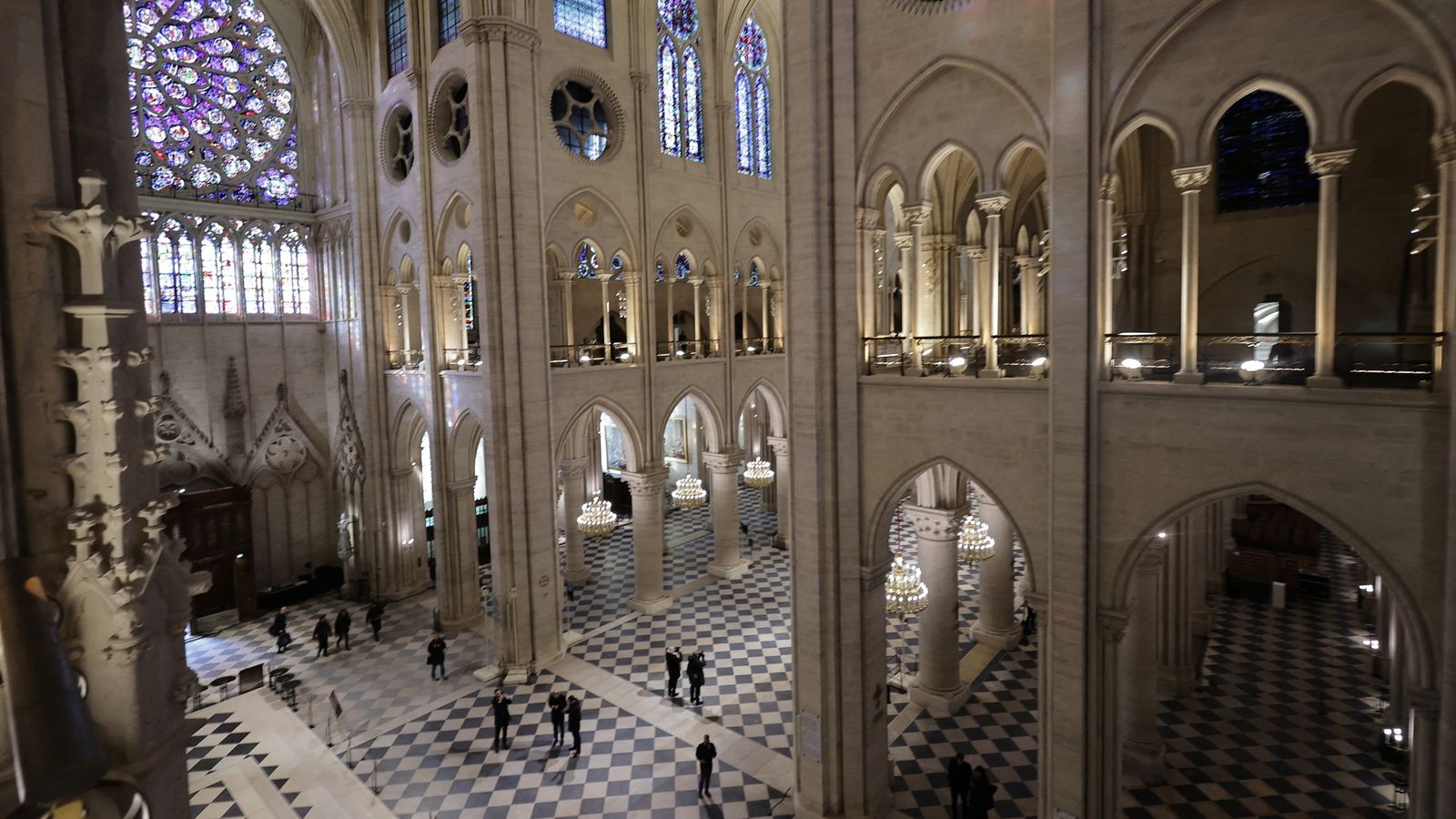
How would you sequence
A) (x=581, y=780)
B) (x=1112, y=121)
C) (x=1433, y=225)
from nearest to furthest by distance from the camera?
1. (x=1112, y=121)
2. (x=1433, y=225)
3. (x=581, y=780)

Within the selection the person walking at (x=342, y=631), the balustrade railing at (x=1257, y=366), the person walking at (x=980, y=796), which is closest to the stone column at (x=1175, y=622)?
the balustrade railing at (x=1257, y=366)

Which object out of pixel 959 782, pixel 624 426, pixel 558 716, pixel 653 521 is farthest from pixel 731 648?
pixel 959 782

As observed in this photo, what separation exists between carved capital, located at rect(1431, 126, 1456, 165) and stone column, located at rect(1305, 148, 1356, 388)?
62cm

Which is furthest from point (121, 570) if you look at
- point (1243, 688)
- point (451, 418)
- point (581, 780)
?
point (1243, 688)

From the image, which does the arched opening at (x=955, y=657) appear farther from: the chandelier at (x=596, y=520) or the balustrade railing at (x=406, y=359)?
the balustrade railing at (x=406, y=359)

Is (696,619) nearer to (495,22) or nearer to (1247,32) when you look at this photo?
(495,22)

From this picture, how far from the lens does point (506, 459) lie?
15.9 metres

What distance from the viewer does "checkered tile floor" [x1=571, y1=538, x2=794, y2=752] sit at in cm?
1450

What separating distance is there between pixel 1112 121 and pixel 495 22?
12.6 m

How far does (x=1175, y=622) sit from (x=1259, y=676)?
8.63 ft

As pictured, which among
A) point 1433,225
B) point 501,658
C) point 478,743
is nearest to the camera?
point 1433,225

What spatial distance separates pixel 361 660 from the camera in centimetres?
1739

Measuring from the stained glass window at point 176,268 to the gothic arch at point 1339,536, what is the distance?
23.6 meters

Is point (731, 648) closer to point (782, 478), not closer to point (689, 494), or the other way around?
point (689, 494)
